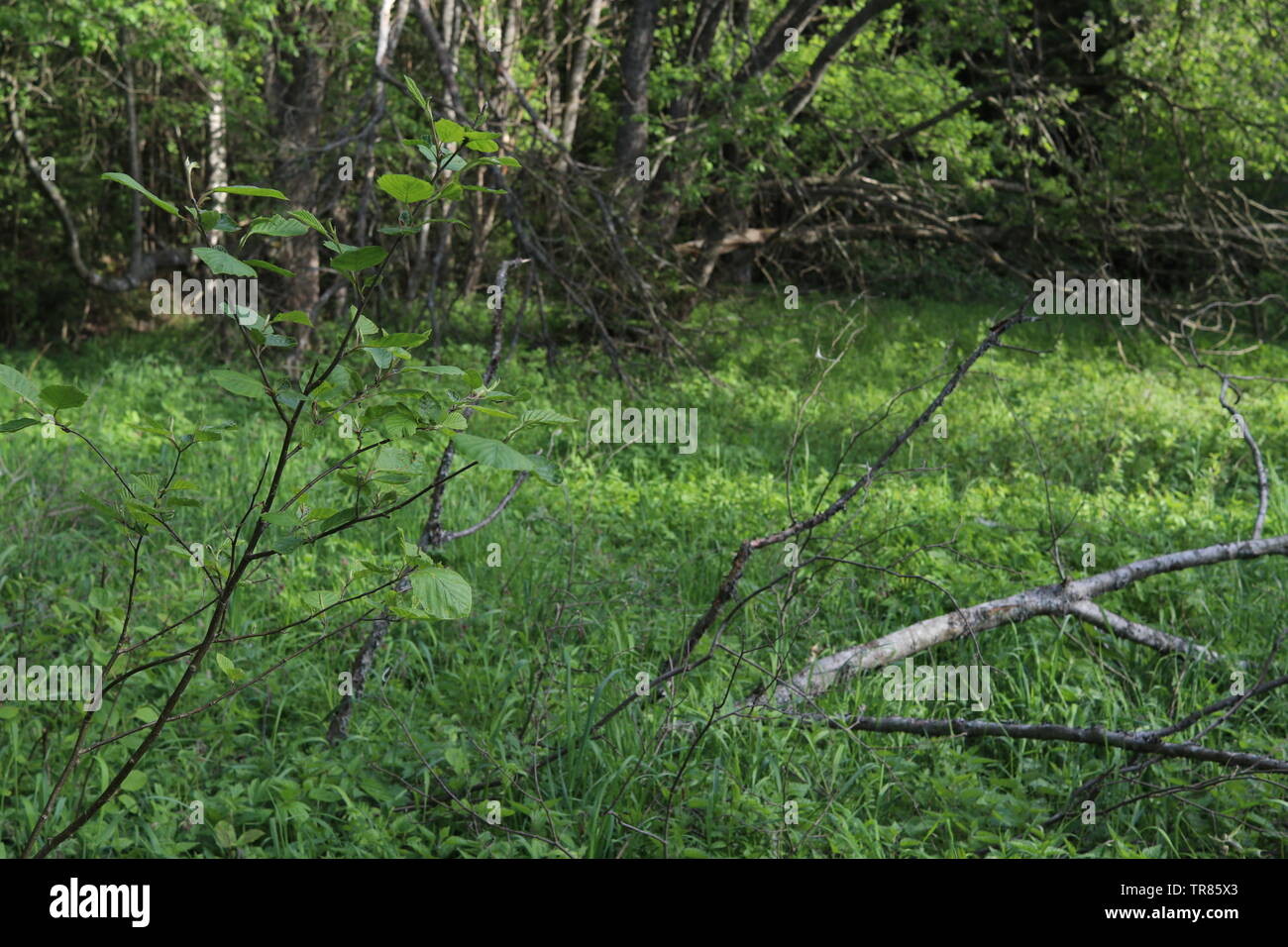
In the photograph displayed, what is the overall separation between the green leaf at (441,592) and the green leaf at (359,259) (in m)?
0.51

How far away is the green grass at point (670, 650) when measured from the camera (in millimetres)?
3148

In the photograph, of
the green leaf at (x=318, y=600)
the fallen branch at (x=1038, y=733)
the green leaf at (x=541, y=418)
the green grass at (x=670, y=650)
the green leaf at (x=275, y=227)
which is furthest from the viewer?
the fallen branch at (x=1038, y=733)

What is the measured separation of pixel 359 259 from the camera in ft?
5.47

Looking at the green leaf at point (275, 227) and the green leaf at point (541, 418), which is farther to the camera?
the green leaf at point (541, 418)

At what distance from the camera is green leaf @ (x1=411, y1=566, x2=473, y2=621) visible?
1.78 metres

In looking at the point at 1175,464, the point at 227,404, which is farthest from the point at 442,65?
the point at 1175,464

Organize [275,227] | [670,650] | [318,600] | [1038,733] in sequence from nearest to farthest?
[275,227], [318,600], [1038,733], [670,650]

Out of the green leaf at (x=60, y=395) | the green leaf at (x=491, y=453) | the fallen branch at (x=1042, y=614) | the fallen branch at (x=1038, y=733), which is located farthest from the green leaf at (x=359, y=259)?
the fallen branch at (x=1042, y=614)

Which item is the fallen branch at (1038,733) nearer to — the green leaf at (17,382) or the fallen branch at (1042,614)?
the fallen branch at (1042,614)

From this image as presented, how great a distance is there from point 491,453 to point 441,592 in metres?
0.32

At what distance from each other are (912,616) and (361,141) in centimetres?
566

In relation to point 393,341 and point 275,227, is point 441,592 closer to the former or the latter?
point 393,341

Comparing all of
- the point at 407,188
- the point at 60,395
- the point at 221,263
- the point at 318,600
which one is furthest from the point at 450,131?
the point at 318,600
